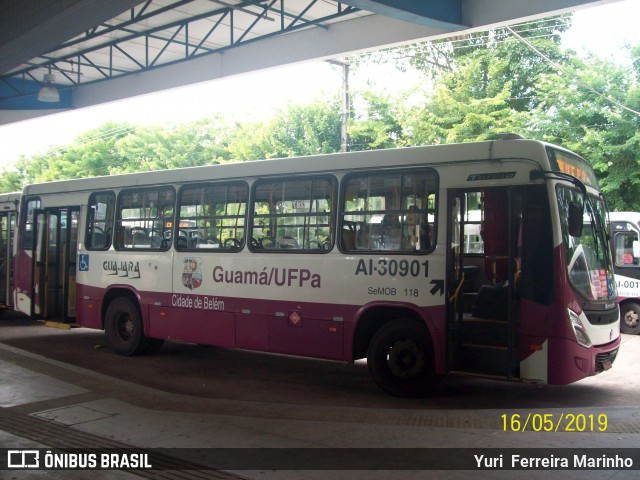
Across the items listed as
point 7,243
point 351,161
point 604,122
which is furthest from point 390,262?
point 604,122

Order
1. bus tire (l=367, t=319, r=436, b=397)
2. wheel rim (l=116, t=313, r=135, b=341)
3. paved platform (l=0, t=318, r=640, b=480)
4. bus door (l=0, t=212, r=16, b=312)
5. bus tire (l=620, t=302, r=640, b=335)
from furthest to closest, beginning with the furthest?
1. bus door (l=0, t=212, r=16, b=312)
2. bus tire (l=620, t=302, r=640, b=335)
3. wheel rim (l=116, t=313, r=135, b=341)
4. bus tire (l=367, t=319, r=436, b=397)
5. paved platform (l=0, t=318, r=640, b=480)

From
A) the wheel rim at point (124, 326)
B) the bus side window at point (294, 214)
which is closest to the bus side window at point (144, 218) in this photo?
the wheel rim at point (124, 326)

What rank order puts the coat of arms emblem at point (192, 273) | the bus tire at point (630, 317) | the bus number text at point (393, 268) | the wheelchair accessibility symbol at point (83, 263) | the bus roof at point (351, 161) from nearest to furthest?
the bus roof at point (351, 161) < the bus number text at point (393, 268) < the coat of arms emblem at point (192, 273) < the wheelchair accessibility symbol at point (83, 263) < the bus tire at point (630, 317)

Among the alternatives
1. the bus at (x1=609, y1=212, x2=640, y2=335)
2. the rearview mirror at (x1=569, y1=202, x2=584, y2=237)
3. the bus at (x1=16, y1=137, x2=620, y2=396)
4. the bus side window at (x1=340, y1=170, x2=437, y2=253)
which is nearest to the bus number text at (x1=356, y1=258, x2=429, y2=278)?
the bus at (x1=16, y1=137, x2=620, y2=396)

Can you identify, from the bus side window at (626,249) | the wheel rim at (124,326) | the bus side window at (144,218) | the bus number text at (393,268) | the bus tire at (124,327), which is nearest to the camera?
the bus number text at (393,268)

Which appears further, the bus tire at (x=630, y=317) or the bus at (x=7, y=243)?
the bus at (x=7, y=243)

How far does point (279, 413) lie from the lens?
716 centimetres

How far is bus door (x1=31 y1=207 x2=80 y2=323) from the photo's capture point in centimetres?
1277

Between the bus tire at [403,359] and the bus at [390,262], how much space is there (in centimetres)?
2

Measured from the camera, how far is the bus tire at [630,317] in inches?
589

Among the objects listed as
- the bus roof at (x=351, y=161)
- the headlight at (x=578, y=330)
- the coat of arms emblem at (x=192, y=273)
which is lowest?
the headlight at (x=578, y=330)

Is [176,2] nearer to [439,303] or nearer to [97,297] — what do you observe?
[97,297]

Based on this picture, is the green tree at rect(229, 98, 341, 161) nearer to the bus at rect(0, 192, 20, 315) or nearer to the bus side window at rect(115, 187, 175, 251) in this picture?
the bus at rect(0, 192, 20, 315)

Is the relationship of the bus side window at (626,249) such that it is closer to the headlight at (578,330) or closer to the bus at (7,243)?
the headlight at (578,330)
